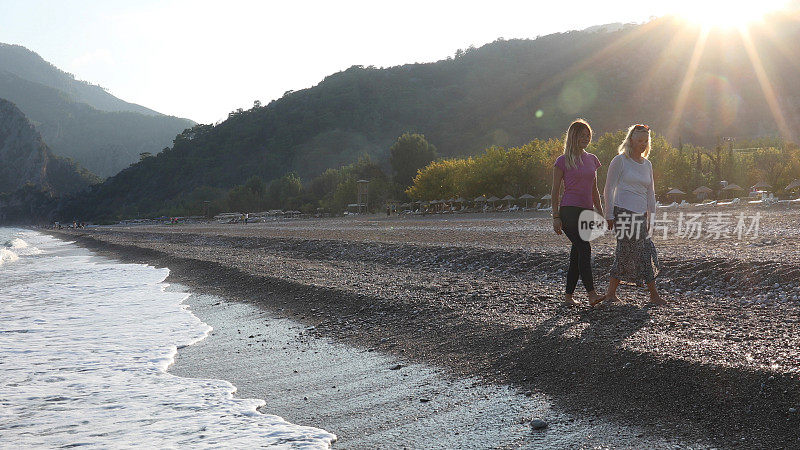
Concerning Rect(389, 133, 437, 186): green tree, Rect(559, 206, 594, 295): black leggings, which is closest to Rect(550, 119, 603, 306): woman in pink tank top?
Rect(559, 206, 594, 295): black leggings

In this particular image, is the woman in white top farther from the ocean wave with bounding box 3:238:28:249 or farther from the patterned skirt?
the ocean wave with bounding box 3:238:28:249

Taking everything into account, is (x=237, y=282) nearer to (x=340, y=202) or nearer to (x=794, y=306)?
(x=794, y=306)

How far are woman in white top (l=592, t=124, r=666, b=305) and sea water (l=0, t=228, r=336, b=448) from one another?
389 cm

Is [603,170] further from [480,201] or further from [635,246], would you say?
[635,246]

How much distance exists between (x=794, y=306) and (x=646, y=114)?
5291 inches

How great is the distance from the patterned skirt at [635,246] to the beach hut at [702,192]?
47.4 m

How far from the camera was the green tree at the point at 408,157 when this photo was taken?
93.9 m

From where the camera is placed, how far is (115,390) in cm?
532

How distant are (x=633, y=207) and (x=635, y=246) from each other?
414 mm

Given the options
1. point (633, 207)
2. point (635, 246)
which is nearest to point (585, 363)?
point (635, 246)

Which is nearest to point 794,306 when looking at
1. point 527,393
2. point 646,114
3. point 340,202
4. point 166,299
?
point 527,393

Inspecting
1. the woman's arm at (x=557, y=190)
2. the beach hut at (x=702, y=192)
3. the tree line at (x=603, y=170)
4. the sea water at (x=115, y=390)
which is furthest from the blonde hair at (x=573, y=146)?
the beach hut at (x=702, y=192)

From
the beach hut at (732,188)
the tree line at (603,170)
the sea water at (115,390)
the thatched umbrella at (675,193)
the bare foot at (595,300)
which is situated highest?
the tree line at (603,170)

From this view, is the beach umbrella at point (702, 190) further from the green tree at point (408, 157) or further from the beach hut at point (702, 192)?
the green tree at point (408, 157)
